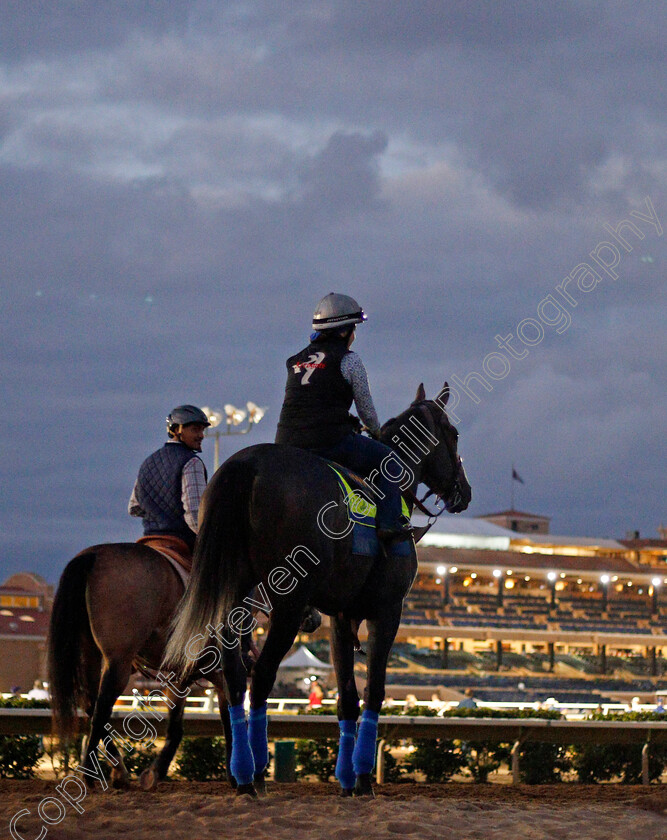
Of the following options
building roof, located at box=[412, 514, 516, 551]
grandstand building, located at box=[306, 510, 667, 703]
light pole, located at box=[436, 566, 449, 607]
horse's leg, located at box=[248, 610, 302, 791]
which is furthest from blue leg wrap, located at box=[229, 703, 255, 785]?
building roof, located at box=[412, 514, 516, 551]

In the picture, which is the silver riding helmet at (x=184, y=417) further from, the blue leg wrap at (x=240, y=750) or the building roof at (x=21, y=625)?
the building roof at (x=21, y=625)

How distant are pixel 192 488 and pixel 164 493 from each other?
0.77ft

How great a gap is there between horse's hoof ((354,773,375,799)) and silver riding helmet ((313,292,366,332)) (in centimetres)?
248

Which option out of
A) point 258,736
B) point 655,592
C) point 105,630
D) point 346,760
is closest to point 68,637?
point 105,630

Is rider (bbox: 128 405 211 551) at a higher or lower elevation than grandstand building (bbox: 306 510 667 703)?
higher

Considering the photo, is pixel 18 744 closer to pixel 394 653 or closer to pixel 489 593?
pixel 394 653

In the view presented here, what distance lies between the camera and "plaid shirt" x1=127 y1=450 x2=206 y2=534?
6.16 m

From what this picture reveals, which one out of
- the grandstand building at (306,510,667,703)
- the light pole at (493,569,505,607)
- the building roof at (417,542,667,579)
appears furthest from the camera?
the building roof at (417,542,667,579)

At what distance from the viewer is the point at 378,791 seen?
636 centimetres

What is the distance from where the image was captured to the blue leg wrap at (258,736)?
529 cm

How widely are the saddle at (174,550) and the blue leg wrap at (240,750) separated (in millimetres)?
1021

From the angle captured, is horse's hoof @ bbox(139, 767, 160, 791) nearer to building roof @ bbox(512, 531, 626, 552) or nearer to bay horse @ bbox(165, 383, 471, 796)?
bay horse @ bbox(165, 383, 471, 796)

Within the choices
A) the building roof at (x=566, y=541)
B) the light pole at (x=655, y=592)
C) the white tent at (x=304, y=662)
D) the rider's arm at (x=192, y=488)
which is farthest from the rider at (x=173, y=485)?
the building roof at (x=566, y=541)

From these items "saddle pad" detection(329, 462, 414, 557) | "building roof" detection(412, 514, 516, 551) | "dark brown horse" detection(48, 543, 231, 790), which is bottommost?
"dark brown horse" detection(48, 543, 231, 790)
